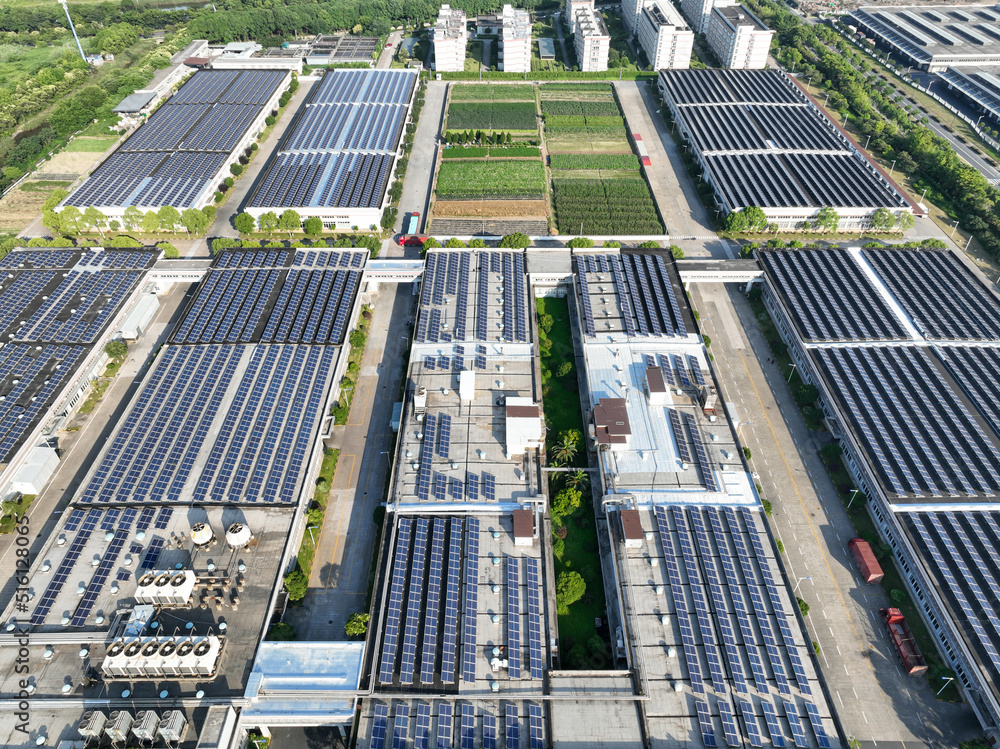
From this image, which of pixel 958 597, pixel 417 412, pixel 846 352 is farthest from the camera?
pixel 846 352

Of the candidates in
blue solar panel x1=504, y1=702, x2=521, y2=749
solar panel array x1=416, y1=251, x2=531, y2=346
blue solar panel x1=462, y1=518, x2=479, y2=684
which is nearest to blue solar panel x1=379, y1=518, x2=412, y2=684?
blue solar panel x1=462, y1=518, x2=479, y2=684

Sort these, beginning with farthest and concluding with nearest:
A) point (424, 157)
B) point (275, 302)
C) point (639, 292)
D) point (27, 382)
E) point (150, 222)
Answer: point (424, 157) < point (150, 222) < point (639, 292) < point (275, 302) < point (27, 382)

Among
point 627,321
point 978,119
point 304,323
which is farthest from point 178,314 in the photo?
point 978,119

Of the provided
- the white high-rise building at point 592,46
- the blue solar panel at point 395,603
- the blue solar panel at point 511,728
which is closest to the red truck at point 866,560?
the blue solar panel at point 511,728

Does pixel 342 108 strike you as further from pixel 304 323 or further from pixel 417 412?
pixel 417 412

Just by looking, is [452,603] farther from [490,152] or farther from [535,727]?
[490,152]

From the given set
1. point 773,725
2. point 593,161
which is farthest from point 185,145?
point 773,725

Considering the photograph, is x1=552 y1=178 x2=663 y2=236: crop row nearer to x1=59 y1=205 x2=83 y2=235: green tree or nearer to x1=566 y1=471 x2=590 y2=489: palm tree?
x1=566 y1=471 x2=590 y2=489: palm tree
